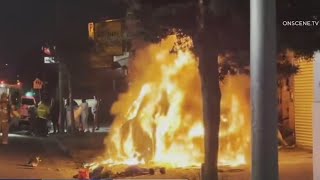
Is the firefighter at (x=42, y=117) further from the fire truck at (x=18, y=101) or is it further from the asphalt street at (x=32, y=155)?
the fire truck at (x=18, y=101)

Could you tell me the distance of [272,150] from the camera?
5230mm

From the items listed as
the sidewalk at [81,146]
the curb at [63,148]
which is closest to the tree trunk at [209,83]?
the sidewalk at [81,146]

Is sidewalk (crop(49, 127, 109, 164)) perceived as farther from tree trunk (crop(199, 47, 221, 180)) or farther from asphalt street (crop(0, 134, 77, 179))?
tree trunk (crop(199, 47, 221, 180))

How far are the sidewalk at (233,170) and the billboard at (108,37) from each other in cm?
365

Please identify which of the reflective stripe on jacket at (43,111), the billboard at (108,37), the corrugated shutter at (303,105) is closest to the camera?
the corrugated shutter at (303,105)

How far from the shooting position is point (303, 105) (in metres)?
17.1

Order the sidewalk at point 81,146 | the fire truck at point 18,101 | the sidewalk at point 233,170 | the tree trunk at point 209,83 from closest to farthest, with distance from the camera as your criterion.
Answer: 1. the tree trunk at point 209,83
2. the sidewalk at point 233,170
3. the sidewalk at point 81,146
4. the fire truck at point 18,101

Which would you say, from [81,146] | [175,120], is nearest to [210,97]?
[175,120]

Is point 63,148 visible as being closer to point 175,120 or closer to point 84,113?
point 84,113

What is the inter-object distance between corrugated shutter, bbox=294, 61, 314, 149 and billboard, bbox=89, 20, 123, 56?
7.54 m

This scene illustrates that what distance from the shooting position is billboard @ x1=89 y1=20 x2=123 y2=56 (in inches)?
909

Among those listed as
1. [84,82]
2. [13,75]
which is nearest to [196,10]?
[84,82]

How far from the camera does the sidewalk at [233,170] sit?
11.4m

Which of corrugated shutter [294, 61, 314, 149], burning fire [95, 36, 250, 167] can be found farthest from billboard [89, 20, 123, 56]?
burning fire [95, 36, 250, 167]
